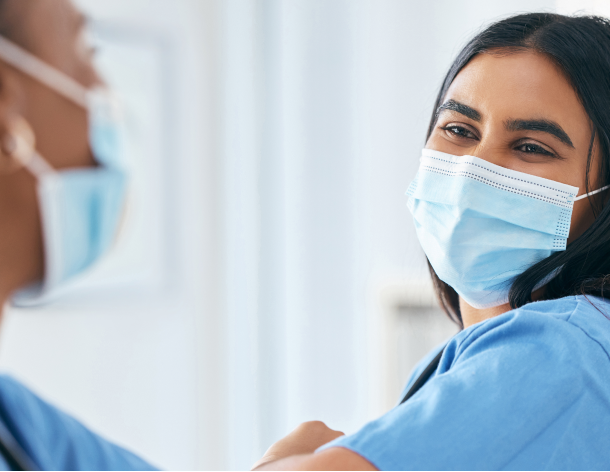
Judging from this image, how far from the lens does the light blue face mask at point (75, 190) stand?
554 mm

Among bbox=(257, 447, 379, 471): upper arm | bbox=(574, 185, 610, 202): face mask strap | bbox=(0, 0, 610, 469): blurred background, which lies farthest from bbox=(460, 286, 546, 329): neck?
bbox=(0, 0, 610, 469): blurred background

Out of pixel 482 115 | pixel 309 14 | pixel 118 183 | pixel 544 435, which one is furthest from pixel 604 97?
pixel 309 14

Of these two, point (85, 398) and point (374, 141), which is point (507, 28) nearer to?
point (374, 141)

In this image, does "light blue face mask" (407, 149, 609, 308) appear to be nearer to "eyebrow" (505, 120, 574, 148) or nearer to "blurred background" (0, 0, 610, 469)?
"eyebrow" (505, 120, 574, 148)

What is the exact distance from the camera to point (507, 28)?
3.33ft

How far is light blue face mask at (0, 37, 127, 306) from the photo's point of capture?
1.82 feet

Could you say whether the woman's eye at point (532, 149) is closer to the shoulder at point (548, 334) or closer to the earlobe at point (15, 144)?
the shoulder at point (548, 334)

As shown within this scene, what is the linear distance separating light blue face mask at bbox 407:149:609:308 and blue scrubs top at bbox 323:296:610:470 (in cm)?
22

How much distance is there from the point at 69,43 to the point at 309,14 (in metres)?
2.02

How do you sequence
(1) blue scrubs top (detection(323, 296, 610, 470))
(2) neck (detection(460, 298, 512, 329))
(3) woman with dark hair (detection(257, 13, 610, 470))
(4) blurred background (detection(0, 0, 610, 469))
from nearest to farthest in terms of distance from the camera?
1. (1) blue scrubs top (detection(323, 296, 610, 470))
2. (3) woman with dark hair (detection(257, 13, 610, 470))
3. (2) neck (detection(460, 298, 512, 329))
4. (4) blurred background (detection(0, 0, 610, 469))

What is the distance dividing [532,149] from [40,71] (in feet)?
2.43

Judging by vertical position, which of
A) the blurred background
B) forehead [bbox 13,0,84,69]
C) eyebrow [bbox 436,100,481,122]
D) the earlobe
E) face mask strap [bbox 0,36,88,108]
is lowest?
the blurred background

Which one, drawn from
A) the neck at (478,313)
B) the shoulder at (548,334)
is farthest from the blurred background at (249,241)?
the shoulder at (548,334)

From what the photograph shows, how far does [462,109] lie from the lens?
3.32 ft
